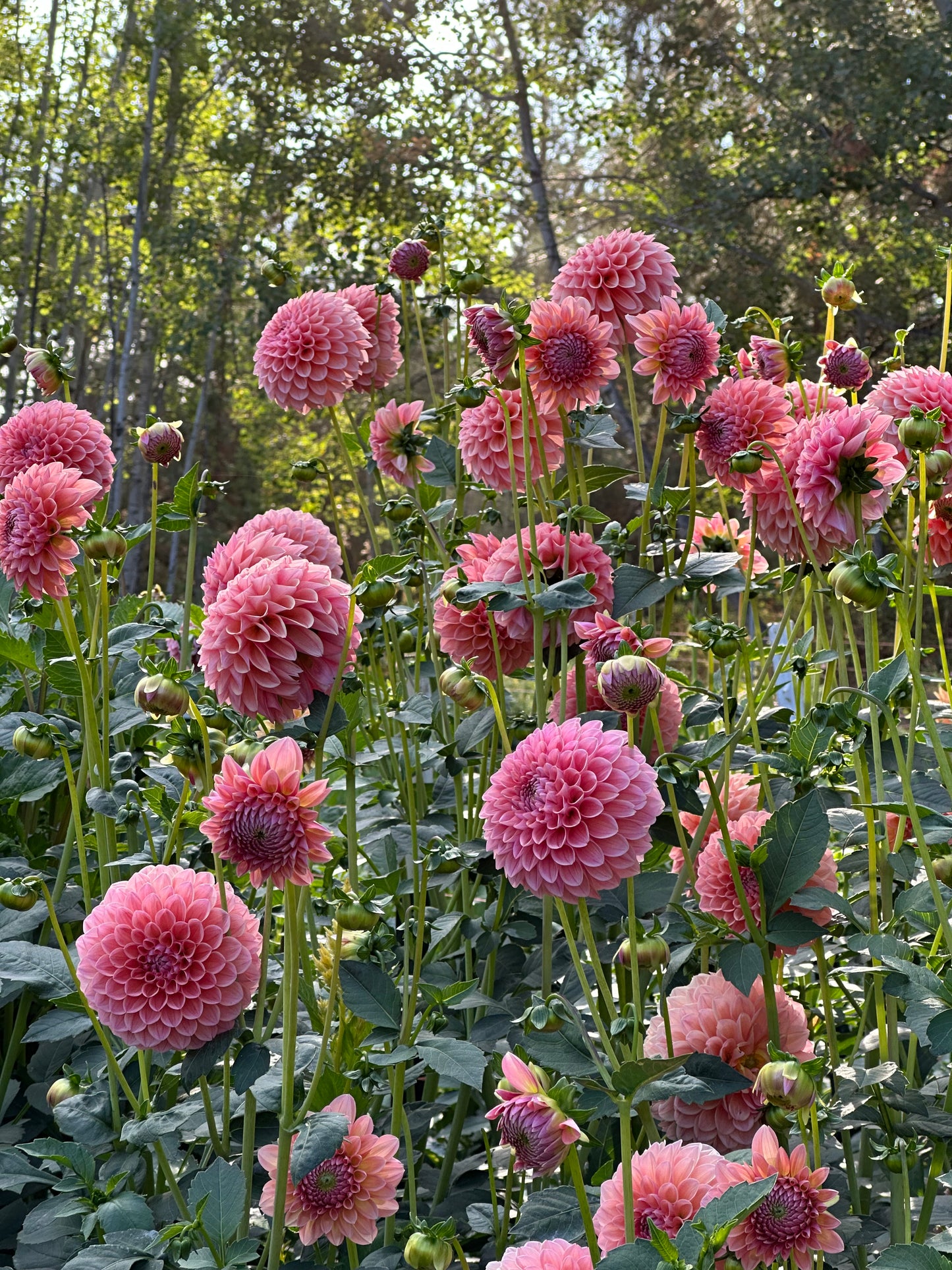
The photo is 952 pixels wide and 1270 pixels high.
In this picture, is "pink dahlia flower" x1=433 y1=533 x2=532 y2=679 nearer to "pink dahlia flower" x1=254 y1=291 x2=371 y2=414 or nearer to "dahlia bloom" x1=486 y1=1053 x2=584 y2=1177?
"pink dahlia flower" x1=254 y1=291 x2=371 y2=414

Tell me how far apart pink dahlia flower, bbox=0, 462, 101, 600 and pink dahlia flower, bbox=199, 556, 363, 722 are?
284 mm

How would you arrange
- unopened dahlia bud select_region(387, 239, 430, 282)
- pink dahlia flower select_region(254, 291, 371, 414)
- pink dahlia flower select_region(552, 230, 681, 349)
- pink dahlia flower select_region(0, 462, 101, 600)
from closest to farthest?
pink dahlia flower select_region(0, 462, 101, 600) < pink dahlia flower select_region(552, 230, 681, 349) < pink dahlia flower select_region(254, 291, 371, 414) < unopened dahlia bud select_region(387, 239, 430, 282)

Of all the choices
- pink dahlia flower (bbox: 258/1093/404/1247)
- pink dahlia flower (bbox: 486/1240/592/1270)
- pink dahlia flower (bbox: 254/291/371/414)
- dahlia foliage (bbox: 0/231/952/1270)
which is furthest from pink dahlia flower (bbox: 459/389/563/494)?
pink dahlia flower (bbox: 486/1240/592/1270)

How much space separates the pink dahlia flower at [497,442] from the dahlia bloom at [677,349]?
0.44ft

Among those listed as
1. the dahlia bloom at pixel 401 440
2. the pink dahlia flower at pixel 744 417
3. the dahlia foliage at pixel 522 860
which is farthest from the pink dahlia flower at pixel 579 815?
the dahlia bloom at pixel 401 440

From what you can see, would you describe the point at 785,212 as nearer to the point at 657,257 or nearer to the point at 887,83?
the point at 887,83

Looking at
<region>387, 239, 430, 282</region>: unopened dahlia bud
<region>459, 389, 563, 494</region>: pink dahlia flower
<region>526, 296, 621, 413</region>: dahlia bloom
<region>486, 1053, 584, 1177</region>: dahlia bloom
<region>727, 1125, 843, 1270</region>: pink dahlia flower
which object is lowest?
<region>727, 1125, 843, 1270</region>: pink dahlia flower

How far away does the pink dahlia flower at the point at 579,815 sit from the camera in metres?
0.76

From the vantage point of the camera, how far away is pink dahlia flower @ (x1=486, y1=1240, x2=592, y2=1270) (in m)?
0.62

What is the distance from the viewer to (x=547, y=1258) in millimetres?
625

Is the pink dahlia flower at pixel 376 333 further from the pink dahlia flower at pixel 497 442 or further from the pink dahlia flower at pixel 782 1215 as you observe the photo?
the pink dahlia flower at pixel 782 1215

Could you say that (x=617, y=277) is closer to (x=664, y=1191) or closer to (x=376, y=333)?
(x=376, y=333)

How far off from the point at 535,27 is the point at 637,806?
1012cm

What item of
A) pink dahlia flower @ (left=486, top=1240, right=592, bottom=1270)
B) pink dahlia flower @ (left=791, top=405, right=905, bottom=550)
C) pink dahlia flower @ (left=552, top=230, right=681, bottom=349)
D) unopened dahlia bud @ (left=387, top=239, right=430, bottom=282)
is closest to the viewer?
pink dahlia flower @ (left=486, top=1240, right=592, bottom=1270)
